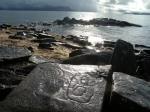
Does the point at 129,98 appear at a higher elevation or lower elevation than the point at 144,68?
higher

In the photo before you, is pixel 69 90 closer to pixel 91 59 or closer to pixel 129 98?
pixel 129 98

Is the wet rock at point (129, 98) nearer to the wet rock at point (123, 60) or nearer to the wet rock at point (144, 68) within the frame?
the wet rock at point (123, 60)

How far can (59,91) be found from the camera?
5.10 m

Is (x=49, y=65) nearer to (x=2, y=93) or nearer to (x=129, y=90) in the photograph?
(x=2, y=93)

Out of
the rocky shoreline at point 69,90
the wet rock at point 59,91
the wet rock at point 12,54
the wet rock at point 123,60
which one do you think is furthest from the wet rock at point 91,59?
the wet rock at point 59,91

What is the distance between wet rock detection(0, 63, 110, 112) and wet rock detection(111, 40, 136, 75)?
2476 millimetres

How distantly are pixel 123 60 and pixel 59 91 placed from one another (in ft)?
13.9

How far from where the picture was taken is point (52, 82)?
5.42m

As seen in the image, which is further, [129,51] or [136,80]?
[129,51]

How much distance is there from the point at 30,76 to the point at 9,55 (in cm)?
269

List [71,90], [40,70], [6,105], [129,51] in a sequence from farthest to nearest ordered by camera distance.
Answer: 1. [129,51]
2. [40,70]
3. [71,90]
4. [6,105]

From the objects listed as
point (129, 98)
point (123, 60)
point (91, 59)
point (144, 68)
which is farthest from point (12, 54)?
point (144, 68)

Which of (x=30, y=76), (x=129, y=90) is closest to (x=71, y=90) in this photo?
(x=30, y=76)

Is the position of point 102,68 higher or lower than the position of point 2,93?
higher
